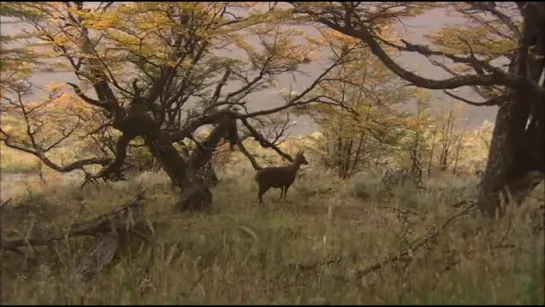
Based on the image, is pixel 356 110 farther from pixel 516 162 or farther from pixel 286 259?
pixel 286 259

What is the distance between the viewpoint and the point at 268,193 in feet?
34.0

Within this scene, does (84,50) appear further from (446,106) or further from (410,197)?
(446,106)

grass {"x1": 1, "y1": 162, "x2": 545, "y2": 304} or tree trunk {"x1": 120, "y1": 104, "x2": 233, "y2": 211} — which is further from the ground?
tree trunk {"x1": 120, "y1": 104, "x2": 233, "y2": 211}

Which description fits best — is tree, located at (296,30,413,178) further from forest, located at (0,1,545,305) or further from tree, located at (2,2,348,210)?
tree, located at (2,2,348,210)

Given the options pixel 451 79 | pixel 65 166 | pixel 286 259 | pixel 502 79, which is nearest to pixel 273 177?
pixel 65 166

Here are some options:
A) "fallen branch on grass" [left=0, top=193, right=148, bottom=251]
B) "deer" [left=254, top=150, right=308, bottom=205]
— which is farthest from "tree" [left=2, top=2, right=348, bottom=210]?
"fallen branch on grass" [left=0, top=193, right=148, bottom=251]

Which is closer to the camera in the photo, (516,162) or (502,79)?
(502,79)

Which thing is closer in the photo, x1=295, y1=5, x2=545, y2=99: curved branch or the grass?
the grass

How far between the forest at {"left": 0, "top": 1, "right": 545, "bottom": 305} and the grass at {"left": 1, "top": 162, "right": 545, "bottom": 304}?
0.08 ft

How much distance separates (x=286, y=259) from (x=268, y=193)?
498 cm

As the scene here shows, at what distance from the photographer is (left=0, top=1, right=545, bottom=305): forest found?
12.2 ft

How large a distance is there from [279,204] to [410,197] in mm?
2351

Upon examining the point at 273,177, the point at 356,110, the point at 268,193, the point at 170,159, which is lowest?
the point at 268,193

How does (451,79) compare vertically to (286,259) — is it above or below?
above
